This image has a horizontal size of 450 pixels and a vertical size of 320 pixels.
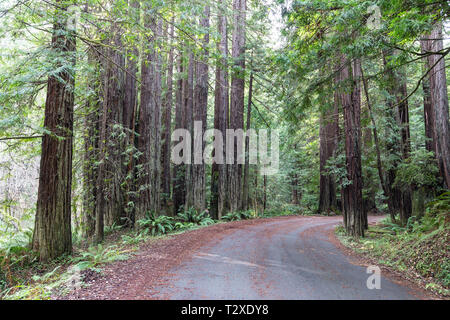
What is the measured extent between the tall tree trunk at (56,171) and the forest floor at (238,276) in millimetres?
2129

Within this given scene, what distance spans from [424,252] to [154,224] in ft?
27.0

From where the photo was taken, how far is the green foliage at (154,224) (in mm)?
9935

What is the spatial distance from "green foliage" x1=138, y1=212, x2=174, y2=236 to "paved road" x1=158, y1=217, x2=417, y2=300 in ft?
11.9

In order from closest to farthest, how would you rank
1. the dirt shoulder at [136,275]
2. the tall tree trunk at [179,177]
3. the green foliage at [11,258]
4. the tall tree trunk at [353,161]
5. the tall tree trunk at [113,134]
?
the dirt shoulder at [136,275], the green foliage at [11,258], the tall tree trunk at [113,134], the tall tree trunk at [353,161], the tall tree trunk at [179,177]

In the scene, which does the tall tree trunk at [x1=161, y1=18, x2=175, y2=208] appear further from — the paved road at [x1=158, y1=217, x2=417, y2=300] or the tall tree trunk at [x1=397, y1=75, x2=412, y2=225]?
the tall tree trunk at [x1=397, y1=75, x2=412, y2=225]

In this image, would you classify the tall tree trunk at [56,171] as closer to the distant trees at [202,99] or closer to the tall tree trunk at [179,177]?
the distant trees at [202,99]

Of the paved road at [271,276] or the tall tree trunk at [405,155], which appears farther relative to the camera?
the tall tree trunk at [405,155]

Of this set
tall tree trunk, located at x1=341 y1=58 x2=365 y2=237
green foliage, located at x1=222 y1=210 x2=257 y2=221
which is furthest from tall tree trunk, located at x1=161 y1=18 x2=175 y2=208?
tall tree trunk, located at x1=341 y1=58 x2=365 y2=237

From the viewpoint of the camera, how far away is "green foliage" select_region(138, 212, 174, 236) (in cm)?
994

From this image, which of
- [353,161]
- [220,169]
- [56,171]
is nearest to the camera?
[56,171]

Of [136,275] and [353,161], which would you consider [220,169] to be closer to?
[353,161]

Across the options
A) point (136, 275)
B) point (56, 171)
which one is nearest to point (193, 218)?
point (56, 171)

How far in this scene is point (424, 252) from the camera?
5789mm

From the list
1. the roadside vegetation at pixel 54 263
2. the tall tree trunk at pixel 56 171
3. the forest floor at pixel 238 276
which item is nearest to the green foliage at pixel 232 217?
the roadside vegetation at pixel 54 263
